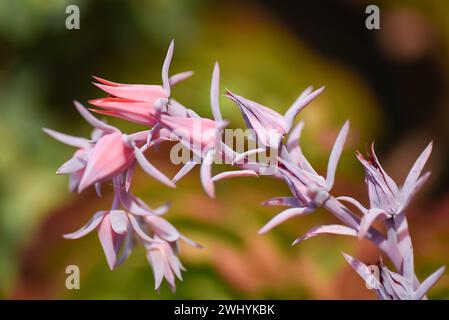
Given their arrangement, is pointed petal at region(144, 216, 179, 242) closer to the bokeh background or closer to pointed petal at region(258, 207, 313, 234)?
pointed petal at region(258, 207, 313, 234)

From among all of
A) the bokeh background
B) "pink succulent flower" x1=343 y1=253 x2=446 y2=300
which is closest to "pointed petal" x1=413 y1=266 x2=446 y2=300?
"pink succulent flower" x1=343 y1=253 x2=446 y2=300

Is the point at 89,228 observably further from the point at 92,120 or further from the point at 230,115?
the point at 230,115

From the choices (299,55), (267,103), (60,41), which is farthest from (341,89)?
(60,41)

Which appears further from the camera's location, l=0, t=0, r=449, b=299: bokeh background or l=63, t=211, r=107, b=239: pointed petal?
l=0, t=0, r=449, b=299: bokeh background

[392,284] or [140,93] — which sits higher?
[140,93]

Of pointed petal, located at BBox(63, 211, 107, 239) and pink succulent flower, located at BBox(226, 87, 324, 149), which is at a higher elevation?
pink succulent flower, located at BBox(226, 87, 324, 149)

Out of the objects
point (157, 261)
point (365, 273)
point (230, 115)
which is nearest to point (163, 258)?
point (157, 261)
